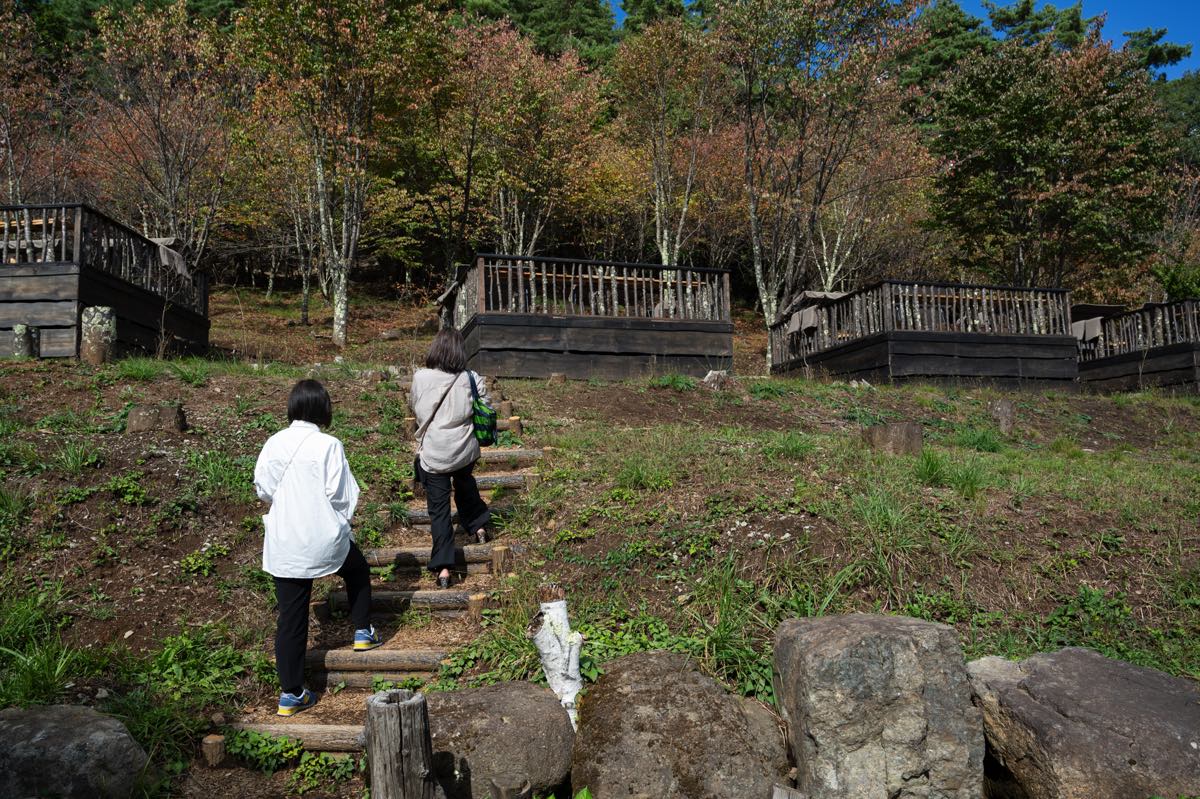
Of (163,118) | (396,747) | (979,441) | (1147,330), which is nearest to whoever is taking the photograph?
(396,747)

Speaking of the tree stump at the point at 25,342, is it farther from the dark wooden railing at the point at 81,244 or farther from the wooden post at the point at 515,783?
the wooden post at the point at 515,783

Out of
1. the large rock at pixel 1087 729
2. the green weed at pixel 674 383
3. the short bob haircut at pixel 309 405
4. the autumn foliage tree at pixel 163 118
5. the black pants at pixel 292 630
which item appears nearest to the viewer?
the large rock at pixel 1087 729

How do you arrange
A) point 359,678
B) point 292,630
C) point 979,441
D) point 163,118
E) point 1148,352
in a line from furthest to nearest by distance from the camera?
1. point 163,118
2. point 1148,352
3. point 979,441
4. point 359,678
5. point 292,630

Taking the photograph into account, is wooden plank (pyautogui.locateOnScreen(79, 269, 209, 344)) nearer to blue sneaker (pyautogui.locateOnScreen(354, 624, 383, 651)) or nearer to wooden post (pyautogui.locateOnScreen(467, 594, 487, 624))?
blue sneaker (pyautogui.locateOnScreen(354, 624, 383, 651))

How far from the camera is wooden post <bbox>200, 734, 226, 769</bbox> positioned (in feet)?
12.8

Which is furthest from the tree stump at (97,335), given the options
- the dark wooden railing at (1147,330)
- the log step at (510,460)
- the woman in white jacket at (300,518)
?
the dark wooden railing at (1147,330)

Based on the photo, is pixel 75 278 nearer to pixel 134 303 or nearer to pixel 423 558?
pixel 134 303

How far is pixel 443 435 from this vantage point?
5586mm

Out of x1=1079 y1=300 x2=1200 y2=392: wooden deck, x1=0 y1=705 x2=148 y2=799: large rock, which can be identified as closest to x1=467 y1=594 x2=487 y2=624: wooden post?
x1=0 y1=705 x2=148 y2=799: large rock

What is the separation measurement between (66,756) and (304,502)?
154 cm

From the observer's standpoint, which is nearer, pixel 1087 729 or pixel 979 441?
pixel 1087 729

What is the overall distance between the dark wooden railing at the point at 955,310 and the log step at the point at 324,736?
13.5 metres

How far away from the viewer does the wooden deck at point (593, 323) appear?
1326 centimetres

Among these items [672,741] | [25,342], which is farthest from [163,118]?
[672,741]
